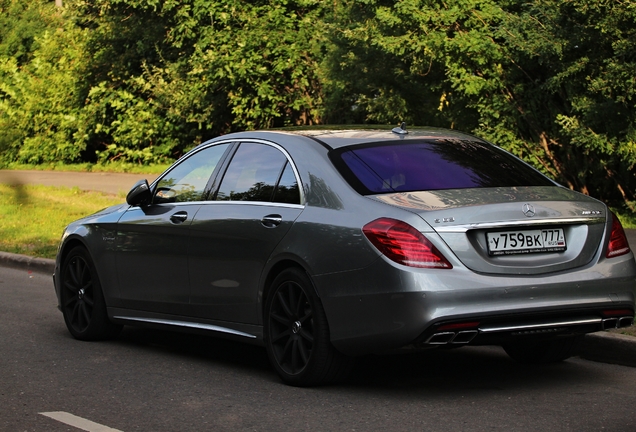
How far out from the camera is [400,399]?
623 centimetres

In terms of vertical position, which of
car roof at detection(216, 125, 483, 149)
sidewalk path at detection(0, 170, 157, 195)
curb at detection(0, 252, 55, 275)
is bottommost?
sidewalk path at detection(0, 170, 157, 195)

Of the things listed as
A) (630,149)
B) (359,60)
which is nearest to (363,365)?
(630,149)

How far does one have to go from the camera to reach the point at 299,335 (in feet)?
21.3

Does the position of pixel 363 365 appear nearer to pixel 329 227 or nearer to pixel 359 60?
pixel 329 227

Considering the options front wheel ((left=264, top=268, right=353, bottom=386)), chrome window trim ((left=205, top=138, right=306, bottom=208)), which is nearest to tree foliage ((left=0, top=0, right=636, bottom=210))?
chrome window trim ((left=205, top=138, right=306, bottom=208))

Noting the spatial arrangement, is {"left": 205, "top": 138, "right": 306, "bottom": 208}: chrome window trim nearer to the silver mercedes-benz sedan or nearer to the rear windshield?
the silver mercedes-benz sedan

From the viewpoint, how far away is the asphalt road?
566 cm

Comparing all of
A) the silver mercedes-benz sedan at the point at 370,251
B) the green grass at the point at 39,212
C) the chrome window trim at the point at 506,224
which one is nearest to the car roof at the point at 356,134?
the silver mercedes-benz sedan at the point at 370,251

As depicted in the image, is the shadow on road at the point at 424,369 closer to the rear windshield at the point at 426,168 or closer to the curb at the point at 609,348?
the curb at the point at 609,348

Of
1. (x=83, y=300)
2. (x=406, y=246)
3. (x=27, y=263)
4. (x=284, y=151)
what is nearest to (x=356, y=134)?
(x=284, y=151)

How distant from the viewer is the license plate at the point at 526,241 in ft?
19.6

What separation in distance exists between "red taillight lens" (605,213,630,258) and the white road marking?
→ 2827 millimetres

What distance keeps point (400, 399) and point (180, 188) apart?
2460 millimetres

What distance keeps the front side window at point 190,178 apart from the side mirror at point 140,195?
0.23ft
